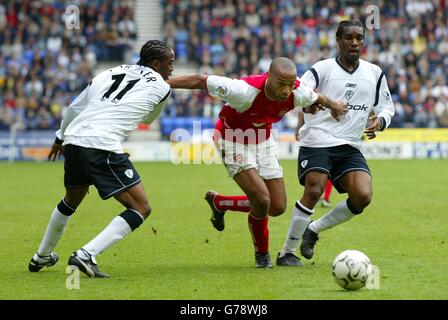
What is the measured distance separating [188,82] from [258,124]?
3.23 feet

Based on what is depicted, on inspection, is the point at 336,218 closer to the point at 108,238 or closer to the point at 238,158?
the point at 238,158

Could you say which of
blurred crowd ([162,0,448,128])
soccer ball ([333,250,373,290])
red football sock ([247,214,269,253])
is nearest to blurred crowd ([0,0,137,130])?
blurred crowd ([162,0,448,128])

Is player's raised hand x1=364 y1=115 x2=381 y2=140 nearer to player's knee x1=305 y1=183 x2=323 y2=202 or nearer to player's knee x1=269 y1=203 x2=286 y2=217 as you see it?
player's knee x1=305 y1=183 x2=323 y2=202

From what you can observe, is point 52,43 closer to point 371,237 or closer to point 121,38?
point 121,38

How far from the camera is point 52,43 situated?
34.5 metres

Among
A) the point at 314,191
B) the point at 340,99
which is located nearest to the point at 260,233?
the point at 314,191

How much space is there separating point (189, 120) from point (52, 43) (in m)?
7.63

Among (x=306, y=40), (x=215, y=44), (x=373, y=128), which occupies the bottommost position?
(x=215, y=44)

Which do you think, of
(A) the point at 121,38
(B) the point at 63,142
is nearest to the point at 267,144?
(B) the point at 63,142

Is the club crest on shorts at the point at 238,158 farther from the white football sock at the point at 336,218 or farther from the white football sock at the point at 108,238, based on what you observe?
the white football sock at the point at 108,238

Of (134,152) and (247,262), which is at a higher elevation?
(247,262)

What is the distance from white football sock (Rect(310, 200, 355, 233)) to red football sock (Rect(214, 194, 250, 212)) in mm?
816

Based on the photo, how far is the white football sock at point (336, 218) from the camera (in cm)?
938

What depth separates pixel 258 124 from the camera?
9070 millimetres
